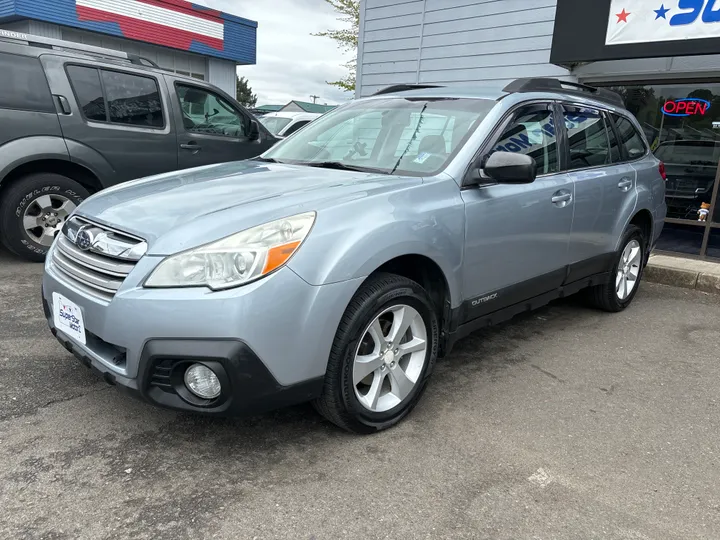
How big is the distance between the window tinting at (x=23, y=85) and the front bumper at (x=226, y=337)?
357 centimetres

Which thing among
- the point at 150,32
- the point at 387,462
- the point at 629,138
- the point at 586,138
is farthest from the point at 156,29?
the point at 387,462

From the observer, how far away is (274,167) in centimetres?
342

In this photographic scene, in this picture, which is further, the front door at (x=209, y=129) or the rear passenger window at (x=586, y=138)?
the front door at (x=209, y=129)

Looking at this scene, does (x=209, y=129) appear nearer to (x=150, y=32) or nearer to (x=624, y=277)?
(x=624, y=277)

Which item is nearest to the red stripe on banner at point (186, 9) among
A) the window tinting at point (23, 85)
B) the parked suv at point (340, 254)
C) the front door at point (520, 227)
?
the window tinting at point (23, 85)

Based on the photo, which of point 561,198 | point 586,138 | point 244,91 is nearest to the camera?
point 561,198

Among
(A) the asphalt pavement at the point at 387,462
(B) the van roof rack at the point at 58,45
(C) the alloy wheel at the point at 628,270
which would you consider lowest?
(A) the asphalt pavement at the point at 387,462

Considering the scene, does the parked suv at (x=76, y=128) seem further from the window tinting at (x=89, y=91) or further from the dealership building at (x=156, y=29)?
the dealership building at (x=156, y=29)

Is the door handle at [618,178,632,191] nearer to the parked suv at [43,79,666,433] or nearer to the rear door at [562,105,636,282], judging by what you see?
the rear door at [562,105,636,282]

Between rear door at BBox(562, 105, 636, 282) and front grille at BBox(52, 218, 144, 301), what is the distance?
2890 millimetres

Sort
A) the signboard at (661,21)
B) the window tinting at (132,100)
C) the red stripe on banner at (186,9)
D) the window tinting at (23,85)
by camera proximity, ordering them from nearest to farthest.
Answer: the window tinting at (23,85) → the window tinting at (132,100) → the signboard at (661,21) → the red stripe on banner at (186,9)

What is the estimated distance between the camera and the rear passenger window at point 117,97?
5.41 m

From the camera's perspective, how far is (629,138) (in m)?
4.78

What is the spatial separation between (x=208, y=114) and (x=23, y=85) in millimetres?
1846
